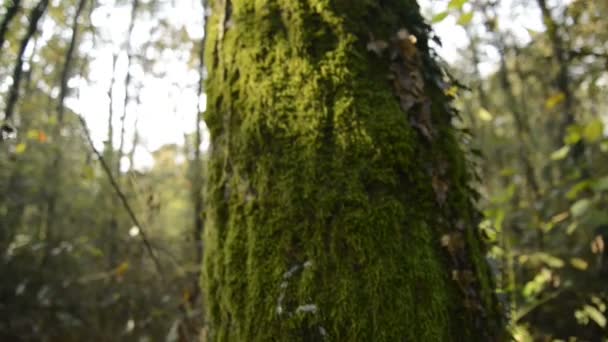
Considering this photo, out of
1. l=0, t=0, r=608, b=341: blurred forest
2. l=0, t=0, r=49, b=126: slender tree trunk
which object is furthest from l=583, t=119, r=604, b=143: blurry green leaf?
l=0, t=0, r=49, b=126: slender tree trunk

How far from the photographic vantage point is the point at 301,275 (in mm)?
1377

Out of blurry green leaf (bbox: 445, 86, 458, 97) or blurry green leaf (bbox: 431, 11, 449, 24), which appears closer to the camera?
blurry green leaf (bbox: 445, 86, 458, 97)

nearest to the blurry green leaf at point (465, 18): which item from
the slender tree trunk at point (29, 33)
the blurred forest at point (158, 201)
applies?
the blurred forest at point (158, 201)

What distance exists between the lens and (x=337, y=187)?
4.69 feet

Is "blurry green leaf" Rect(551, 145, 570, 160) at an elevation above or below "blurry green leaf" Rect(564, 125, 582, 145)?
below

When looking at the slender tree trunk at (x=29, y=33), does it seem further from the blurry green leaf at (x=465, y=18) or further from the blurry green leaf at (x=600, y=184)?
the blurry green leaf at (x=600, y=184)

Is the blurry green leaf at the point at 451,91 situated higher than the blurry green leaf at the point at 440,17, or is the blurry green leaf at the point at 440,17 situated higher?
the blurry green leaf at the point at 440,17

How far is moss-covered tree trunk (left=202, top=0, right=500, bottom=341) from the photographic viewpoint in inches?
53.0

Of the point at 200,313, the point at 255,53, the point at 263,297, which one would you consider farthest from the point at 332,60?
the point at 200,313

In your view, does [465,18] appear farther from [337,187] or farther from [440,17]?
[337,187]

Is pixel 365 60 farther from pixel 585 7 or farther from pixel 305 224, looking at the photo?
pixel 585 7

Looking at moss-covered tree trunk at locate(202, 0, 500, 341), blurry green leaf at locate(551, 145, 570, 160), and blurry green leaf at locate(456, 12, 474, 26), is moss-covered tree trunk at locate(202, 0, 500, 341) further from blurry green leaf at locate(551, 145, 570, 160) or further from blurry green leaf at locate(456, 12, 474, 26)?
blurry green leaf at locate(551, 145, 570, 160)

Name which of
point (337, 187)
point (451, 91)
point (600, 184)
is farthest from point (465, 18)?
point (600, 184)

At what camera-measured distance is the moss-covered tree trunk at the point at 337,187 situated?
1346mm
